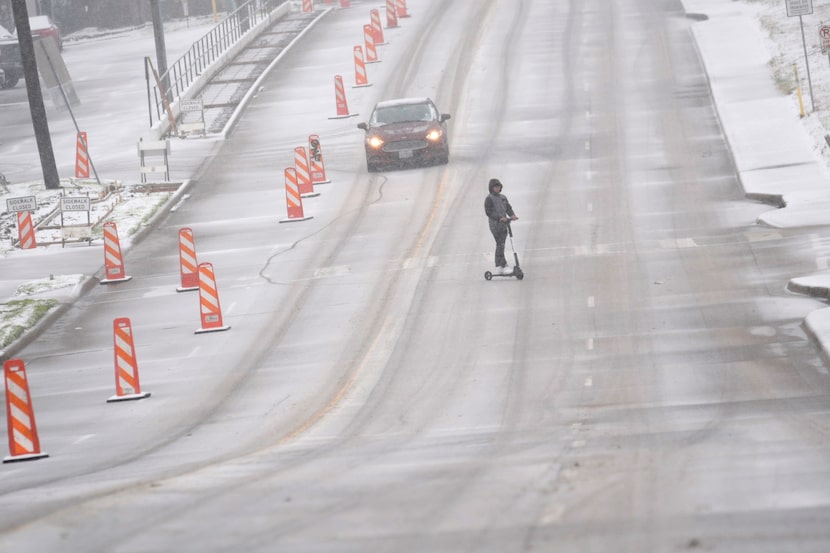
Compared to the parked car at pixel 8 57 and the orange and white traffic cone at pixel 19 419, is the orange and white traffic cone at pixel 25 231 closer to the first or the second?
the orange and white traffic cone at pixel 19 419

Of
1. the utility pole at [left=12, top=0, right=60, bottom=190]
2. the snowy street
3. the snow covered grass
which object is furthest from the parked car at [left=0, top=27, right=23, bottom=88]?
the snow covered grass

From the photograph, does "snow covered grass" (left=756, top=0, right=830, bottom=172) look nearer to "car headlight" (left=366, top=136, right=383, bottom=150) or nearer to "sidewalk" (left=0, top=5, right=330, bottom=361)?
"car headlight" (left=366, top=136, right=383, bottom=150)

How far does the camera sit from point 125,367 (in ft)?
58.1

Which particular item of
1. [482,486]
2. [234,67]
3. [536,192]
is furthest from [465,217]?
[234,67]

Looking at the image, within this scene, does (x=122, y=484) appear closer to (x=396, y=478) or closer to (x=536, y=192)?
(x=396, y=478)

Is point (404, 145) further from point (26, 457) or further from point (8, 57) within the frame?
point (8, 57)

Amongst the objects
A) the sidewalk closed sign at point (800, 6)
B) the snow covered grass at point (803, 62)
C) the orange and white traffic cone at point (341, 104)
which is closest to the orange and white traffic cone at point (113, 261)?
the snow covered grass at point (803, 62)

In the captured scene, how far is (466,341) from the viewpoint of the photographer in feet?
60.5

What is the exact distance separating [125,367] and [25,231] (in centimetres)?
1280

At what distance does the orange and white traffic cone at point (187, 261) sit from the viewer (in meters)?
23.8

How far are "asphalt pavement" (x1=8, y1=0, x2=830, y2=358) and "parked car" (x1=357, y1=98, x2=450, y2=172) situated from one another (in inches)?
196

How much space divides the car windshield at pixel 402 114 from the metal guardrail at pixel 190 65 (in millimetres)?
8294

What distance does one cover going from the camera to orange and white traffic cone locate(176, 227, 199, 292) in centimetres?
2381

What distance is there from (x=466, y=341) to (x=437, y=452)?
223 inches
